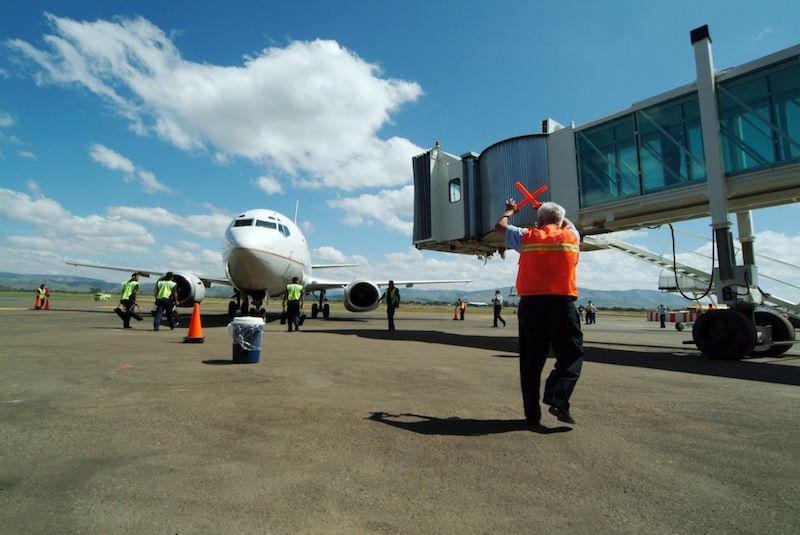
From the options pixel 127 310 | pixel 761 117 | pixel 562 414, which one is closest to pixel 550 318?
pixel 562 414

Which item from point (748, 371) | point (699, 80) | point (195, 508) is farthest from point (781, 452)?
point (699, 80)

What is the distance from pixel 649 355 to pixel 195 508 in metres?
9.49

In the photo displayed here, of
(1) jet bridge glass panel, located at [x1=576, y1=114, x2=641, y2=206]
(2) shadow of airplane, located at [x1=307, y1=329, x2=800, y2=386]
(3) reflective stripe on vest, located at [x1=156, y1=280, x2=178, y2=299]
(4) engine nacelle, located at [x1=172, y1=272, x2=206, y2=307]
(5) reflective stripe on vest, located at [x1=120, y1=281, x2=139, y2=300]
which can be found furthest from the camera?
(4) engine nacelle, located at [x1=172, y1=272, x2=206, y2=307]

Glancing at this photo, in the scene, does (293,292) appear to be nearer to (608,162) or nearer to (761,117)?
(608,162)

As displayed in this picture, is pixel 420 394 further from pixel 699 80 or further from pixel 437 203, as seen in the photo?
pixel 437 203

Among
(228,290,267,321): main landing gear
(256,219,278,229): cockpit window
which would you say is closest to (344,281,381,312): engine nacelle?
(228,290,267,321): main landing gear

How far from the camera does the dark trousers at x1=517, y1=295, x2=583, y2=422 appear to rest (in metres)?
3.51

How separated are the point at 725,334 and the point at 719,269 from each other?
52.9 inches

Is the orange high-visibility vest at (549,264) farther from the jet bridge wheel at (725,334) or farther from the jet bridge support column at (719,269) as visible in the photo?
the jet bridge support column at (719,269)

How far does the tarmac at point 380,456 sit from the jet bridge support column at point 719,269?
2.81 meters

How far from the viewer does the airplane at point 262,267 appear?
14.2 m

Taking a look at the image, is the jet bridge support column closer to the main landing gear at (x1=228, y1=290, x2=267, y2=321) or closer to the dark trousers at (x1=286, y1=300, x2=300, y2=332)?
the dark trousers at (x1=286, y1=300, x2=300, y2=332)

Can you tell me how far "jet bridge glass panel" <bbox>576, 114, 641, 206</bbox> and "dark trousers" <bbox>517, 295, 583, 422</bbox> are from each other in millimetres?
8369

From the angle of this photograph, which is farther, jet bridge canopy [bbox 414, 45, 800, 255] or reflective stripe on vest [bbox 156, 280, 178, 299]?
reflective stripe on vest [bbox 156, 280, 178, 299]
